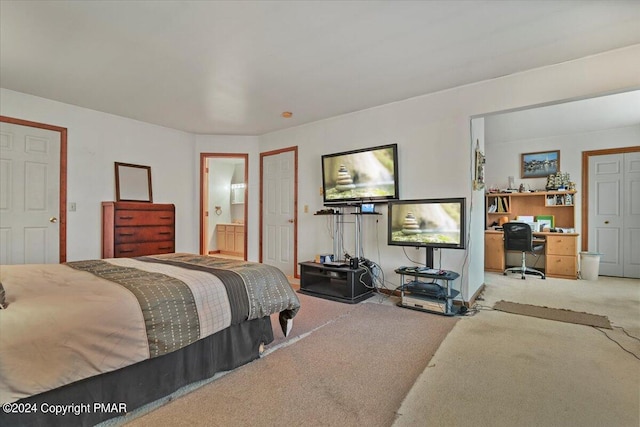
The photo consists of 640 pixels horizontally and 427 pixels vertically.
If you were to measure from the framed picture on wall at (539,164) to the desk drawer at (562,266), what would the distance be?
1.59 metres

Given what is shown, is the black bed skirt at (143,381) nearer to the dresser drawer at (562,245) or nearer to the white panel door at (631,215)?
the dresser drawer at (562,245)

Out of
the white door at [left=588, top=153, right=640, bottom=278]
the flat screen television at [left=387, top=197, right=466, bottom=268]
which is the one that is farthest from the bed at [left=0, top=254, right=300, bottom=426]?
the white door at [left=588, top=153, right=640, bottom=278]

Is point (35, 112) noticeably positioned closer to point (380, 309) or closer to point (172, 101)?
point (172, 101)

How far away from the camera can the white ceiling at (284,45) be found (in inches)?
85.4

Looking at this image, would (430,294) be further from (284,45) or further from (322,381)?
(284,45)

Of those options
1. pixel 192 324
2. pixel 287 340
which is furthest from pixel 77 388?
pixel 287 340

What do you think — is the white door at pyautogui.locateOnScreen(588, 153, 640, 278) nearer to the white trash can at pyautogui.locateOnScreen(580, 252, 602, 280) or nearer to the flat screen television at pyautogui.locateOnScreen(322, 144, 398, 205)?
the white trash can at pyautogui.locateOnScreen(580, 252, 602, 280)

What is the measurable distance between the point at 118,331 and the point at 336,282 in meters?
3.12

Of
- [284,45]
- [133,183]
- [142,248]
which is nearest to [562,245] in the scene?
[284,45]

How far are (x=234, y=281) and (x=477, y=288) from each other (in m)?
3.23

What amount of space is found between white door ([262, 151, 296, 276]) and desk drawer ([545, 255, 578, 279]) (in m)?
4.34

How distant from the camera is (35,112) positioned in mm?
3773

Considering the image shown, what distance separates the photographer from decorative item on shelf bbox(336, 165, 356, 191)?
13.9ft

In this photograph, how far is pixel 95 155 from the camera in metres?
4.29
